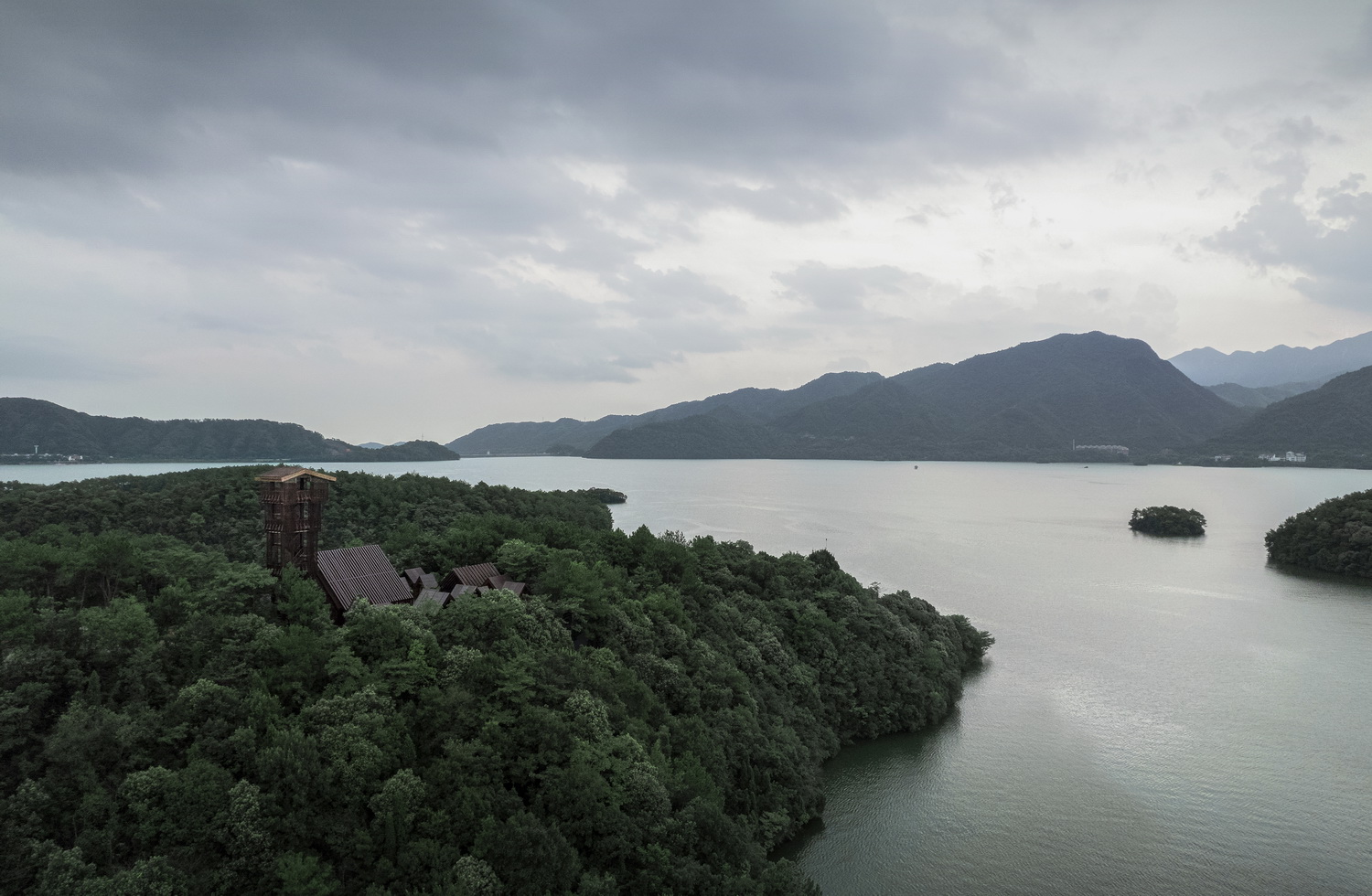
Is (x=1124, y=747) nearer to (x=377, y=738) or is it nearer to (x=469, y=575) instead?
(x=469, y=575)

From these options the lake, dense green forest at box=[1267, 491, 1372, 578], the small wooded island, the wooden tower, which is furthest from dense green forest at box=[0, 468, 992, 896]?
the small wooded island

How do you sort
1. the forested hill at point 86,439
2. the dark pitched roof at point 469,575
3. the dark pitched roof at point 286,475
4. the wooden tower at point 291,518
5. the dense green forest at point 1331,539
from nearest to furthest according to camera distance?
the dark pitched roof at point 286,475
the wooden tower at point 291,518
the dark pitched roof at point 469,575
the dense green forest at point 1331,539
the forested hill at point 86,439

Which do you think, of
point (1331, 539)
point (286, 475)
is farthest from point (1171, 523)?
point (286, 475)

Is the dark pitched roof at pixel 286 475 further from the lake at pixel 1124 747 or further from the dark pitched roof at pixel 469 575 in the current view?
the lake at pixel 1124 747

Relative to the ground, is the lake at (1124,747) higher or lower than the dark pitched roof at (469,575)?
lower

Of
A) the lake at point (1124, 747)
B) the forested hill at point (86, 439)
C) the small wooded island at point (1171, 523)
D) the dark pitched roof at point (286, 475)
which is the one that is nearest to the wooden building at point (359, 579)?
the dark pitched roof at point (286, 475)

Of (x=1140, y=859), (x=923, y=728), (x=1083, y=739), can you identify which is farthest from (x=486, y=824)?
(x=1083, y=739)

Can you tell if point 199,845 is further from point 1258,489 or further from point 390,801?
point 1258,489
